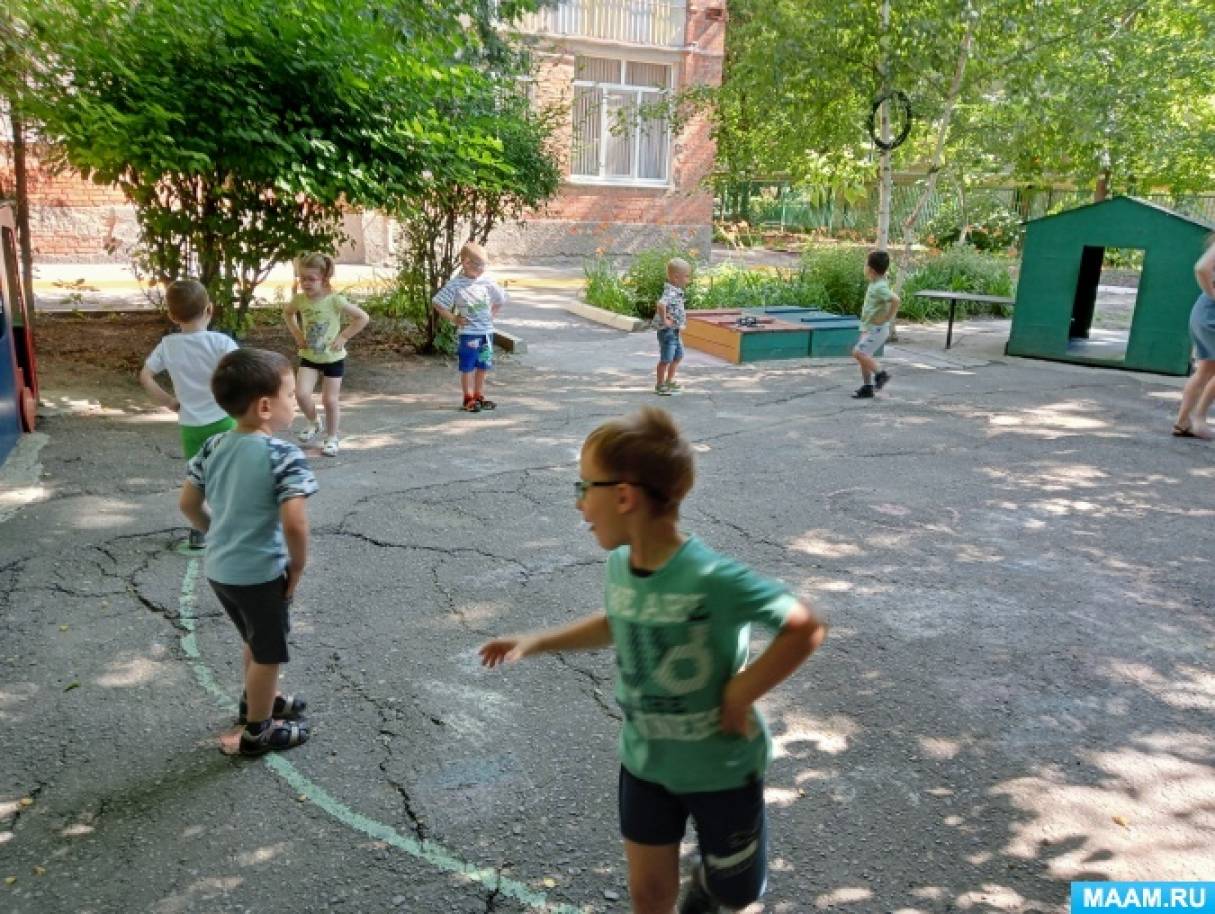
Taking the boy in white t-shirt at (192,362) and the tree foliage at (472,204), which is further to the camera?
the tree foliage at (472,204)

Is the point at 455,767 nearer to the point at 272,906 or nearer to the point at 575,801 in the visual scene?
the point at 575,801

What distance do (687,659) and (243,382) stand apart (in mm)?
1779

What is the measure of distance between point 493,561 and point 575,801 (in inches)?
83.7

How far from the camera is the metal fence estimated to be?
27.0 meters

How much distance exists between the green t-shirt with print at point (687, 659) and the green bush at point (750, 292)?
12.5 m

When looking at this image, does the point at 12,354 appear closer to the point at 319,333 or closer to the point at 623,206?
the point at 319,333

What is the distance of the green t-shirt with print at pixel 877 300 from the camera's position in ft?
29.8

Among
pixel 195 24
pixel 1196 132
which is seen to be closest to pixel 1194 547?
pixel 195 24

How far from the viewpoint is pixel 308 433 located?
7.30 metres

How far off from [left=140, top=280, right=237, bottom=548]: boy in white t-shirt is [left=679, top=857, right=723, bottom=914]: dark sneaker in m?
3.49

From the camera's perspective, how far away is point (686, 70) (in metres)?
23.0

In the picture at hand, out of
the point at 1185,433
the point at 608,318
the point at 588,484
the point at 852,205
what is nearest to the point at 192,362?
the point at 588,484

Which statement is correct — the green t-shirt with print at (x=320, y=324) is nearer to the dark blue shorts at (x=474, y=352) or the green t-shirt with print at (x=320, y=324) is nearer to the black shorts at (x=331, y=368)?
the black shorts at (x=331, y=368)

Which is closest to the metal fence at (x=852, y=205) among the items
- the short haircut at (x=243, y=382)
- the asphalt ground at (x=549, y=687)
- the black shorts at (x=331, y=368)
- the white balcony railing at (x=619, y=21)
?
the white balcony railing at (x=619, y=21)
